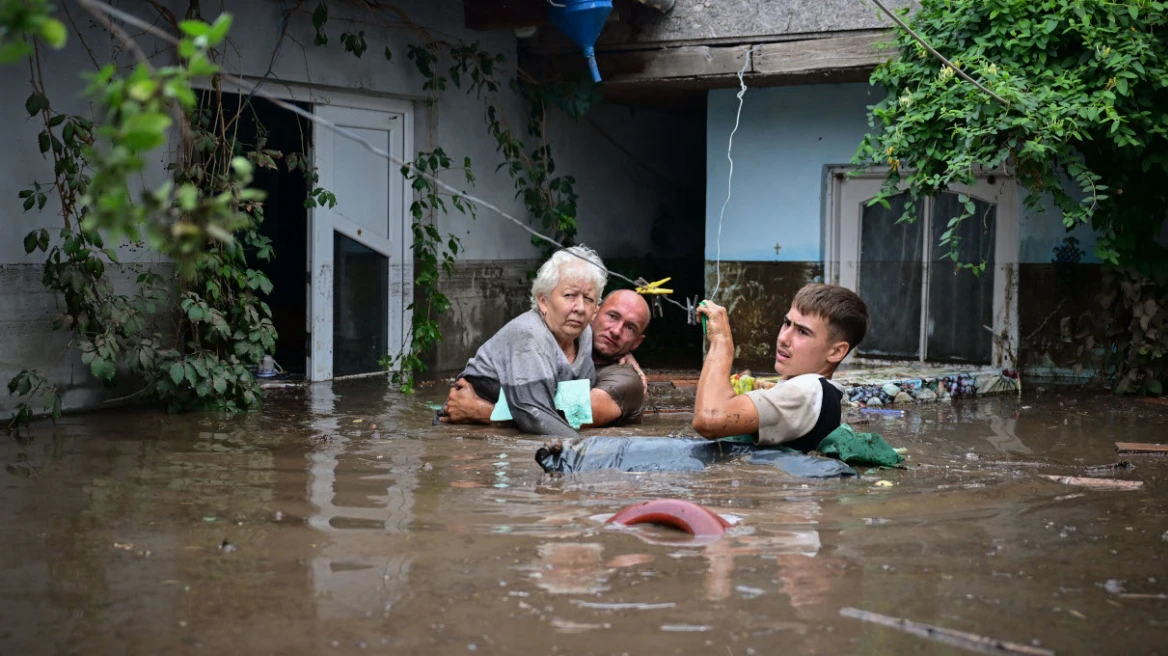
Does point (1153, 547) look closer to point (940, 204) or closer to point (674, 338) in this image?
point (940, 204)

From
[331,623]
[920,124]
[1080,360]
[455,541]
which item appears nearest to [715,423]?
[455,541]

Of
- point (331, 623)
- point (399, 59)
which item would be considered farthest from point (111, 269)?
point (331, 623)

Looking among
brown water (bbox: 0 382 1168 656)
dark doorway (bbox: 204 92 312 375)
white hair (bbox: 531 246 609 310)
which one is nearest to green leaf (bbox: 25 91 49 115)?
brown water (bbox: 0 382 1168 656)

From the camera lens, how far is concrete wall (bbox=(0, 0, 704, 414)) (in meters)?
7.29

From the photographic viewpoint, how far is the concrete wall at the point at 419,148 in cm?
729

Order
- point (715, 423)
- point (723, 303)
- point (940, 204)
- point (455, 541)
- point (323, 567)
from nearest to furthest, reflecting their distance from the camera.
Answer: point (323, 567) < point (455, 541) < point (715, 423) < point (940, 204) < point (723, 303)

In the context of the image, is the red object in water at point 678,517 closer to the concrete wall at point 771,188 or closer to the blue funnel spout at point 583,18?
the blue funnel spout at point 583,18

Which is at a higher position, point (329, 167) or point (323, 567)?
point (329, 167)

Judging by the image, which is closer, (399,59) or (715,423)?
(715,423)

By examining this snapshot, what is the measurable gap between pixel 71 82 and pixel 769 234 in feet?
19.2

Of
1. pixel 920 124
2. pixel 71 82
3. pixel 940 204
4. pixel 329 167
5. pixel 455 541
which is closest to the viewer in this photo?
pixel 455 541

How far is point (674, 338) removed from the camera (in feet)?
44.6

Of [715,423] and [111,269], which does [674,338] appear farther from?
[715,423]

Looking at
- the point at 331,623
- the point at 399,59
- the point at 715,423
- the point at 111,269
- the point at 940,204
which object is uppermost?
the point at 399,59
